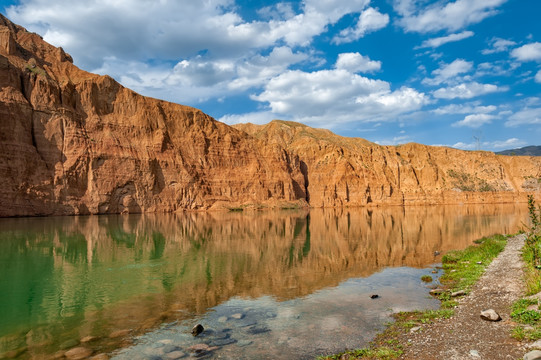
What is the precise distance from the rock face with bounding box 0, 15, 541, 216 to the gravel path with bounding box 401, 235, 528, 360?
6862cm

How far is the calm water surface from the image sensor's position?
9508 mm

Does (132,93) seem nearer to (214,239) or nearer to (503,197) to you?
(214,239)

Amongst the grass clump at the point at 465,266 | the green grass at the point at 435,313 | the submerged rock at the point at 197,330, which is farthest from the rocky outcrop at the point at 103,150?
the green grass at the point at 435,313

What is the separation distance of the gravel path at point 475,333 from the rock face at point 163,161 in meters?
68.6

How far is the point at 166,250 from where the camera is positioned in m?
26.0

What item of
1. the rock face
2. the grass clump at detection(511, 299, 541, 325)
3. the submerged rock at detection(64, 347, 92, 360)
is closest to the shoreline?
the grass clump at detection(511, 299, 541, 325)

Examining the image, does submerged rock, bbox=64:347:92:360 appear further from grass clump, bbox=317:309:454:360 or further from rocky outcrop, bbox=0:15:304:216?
rocky outcrop, bbox=0:15:304:216

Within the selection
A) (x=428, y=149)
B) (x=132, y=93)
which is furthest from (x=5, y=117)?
(x=428, y=149)

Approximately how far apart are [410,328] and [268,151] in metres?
99.8

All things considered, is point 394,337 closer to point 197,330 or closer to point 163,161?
point 197,330

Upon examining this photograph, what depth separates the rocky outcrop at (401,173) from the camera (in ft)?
379

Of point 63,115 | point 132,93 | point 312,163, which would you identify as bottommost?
point 312,163

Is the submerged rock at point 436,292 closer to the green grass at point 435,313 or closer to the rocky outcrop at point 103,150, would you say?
the green grass at point 435,313

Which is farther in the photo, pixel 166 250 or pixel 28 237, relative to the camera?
pixel 28 237
